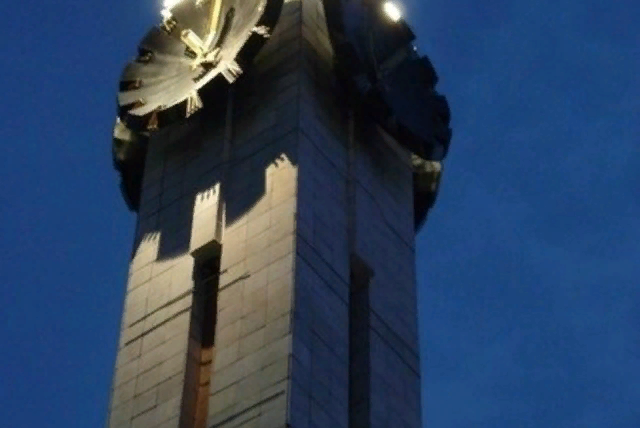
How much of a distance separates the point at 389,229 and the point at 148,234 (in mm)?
6771

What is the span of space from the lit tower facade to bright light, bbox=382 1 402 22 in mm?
77

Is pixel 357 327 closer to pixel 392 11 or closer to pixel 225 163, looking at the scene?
pixel 225 163

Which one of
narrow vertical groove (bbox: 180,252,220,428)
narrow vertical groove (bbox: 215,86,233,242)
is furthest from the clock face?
narrow vertical groove (bbox: 180,252,220,428)

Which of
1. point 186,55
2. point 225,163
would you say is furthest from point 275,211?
point 186,55

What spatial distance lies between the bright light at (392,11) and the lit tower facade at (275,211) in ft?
0.25

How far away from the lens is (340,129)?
54531mm

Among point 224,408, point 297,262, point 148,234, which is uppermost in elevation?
point 148,234

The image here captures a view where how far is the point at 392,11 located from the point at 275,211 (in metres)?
12.8

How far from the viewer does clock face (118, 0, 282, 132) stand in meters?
54.9

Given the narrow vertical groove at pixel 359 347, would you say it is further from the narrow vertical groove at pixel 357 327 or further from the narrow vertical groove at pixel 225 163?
the narrow vertical groove at pixel 225 163

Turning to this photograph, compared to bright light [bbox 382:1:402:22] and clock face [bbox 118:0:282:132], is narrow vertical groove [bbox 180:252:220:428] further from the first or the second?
bright light [bbox 382:1:402:22]

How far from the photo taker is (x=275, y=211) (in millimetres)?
49844

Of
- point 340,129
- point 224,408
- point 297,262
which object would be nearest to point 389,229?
point 340,129

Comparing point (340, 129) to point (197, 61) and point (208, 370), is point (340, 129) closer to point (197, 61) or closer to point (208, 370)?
point (197, 61)
